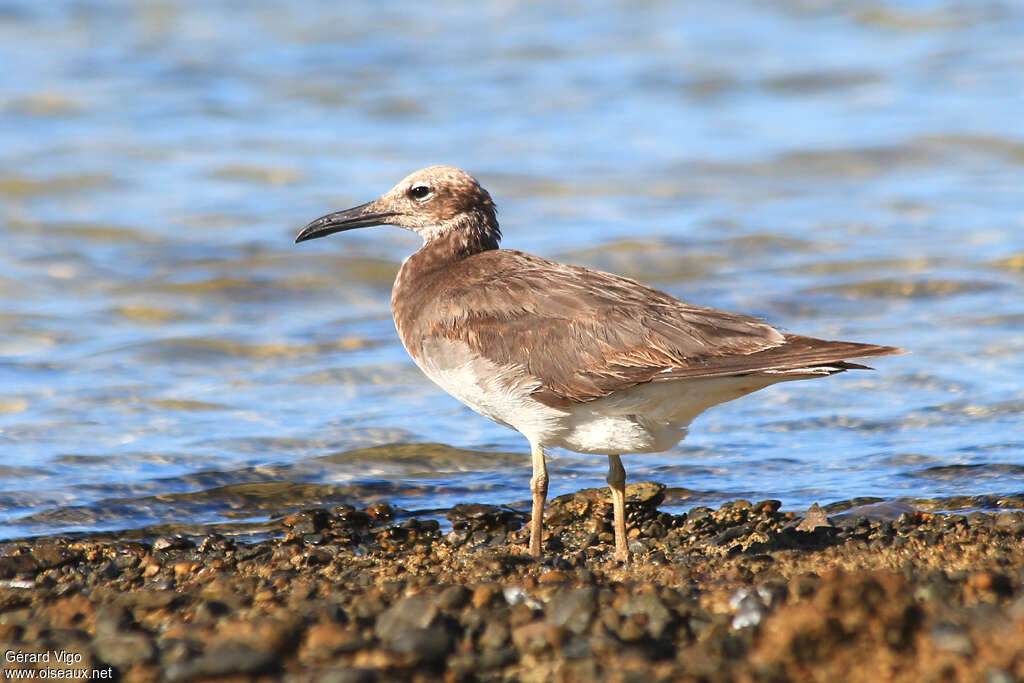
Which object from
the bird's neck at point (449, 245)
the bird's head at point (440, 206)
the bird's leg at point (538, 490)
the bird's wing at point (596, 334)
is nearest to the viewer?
the bird's wing at point (596, 334)

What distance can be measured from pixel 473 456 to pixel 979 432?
357 cm

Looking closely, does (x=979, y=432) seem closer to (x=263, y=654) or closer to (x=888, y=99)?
(x=263, y=654)

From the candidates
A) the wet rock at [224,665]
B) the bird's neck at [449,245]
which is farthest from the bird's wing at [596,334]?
the wet rock at [224,665]

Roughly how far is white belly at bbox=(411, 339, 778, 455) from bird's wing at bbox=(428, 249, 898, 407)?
79 mm

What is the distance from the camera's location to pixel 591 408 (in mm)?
6754

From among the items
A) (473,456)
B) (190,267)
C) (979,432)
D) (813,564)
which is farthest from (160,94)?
(813,564)

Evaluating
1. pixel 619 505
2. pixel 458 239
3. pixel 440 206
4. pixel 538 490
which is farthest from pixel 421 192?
pixel 619 505

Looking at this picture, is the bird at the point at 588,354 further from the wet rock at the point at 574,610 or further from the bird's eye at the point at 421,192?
the wet rock at the point at 574,610

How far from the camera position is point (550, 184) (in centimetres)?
1562

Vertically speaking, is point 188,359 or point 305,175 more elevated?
point 305,175

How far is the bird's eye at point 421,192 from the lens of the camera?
27.2 ft

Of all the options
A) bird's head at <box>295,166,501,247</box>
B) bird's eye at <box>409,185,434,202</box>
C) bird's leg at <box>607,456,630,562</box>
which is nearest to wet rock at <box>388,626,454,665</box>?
bird's leg at <box>607,456,630,562</box>

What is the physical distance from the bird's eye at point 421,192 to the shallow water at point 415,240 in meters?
1.90

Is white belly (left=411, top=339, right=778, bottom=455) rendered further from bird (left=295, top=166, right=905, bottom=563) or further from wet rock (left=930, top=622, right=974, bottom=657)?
wet rock (left=930, top=622, right=974, bottom=657)
